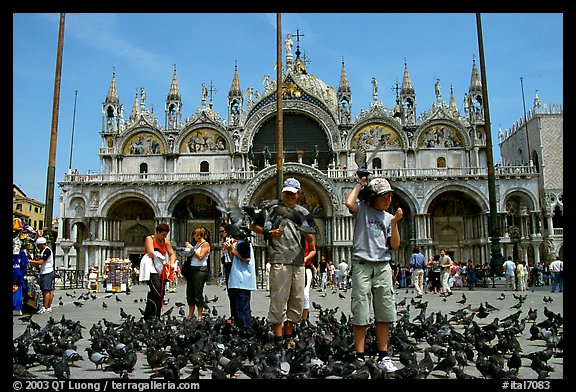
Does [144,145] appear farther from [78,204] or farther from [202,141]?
[78,204]

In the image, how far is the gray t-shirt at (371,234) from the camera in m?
5.59

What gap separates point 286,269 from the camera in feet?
21.1

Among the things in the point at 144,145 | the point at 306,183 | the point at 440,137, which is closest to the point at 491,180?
the point at 306,183

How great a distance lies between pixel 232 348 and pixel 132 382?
1748 millimetres

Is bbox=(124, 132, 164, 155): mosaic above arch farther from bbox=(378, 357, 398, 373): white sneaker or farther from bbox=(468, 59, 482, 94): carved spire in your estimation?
bbox=(378, 357, 398, 373): white sneaker

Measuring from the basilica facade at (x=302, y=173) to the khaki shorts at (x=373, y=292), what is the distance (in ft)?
90.7

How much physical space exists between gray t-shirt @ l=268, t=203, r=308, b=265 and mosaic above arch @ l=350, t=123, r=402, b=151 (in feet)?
99.1

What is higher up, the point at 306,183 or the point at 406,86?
the point at 406,86

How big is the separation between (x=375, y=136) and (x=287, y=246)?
30811mm

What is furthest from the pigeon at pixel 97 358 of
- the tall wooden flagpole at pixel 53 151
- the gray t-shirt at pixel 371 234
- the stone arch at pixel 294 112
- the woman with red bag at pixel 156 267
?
the stone arch at pixel 294 112

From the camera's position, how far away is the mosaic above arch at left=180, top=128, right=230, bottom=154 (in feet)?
121
